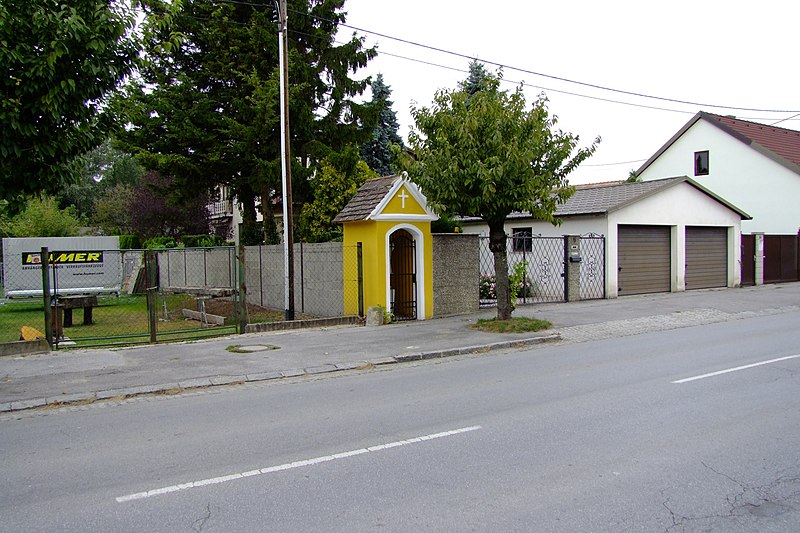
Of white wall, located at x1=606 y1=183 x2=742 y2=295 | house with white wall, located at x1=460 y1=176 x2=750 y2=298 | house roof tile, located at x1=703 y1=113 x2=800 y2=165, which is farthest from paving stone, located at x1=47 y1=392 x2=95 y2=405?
house roof tile, located at x1=703 y1=113 x2=800 y2=165

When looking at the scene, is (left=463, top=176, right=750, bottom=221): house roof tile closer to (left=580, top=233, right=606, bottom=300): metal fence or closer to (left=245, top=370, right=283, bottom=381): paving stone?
(left=580, top=233, right=606, bottom=300): metal fence

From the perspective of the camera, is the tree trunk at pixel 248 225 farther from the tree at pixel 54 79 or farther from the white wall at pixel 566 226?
the tree at pixel 54 79

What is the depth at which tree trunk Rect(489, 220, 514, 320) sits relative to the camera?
1407cm

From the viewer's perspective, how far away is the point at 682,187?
76.2 feet

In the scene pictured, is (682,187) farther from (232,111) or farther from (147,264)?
(147,264)

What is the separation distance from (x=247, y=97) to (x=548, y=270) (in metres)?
12.4

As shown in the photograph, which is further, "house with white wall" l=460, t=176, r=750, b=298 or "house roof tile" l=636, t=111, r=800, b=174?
"house roof tile" l=636, t=111, r=800, b=174

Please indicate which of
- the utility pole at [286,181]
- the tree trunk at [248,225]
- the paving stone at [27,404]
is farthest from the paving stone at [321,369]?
the tree trunk at [248,225]

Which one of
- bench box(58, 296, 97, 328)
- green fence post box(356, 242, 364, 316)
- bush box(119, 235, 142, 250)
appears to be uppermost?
bush box(119, 235, 142, 250)

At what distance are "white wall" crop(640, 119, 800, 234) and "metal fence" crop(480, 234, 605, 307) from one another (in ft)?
51.7

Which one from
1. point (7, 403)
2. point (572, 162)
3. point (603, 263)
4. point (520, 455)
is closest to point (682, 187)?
point (603, 263)

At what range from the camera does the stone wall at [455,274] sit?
16312 mm

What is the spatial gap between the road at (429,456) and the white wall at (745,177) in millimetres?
26281

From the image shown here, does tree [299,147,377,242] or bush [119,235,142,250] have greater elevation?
tree [299,147,377,242]
